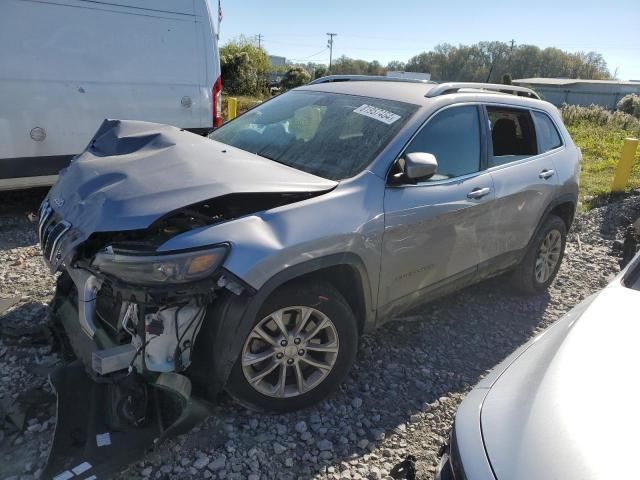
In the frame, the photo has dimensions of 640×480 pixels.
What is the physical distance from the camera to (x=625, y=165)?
8.63m

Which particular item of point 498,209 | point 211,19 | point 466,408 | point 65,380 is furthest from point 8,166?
point 466,408

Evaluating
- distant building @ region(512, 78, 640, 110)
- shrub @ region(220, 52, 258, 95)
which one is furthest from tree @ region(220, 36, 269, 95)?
distant building @ region(512, 78, 640, 110)

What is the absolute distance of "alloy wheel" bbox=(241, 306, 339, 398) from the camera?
2582 mm

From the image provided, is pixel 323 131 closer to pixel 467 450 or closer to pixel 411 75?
pixel 467 450

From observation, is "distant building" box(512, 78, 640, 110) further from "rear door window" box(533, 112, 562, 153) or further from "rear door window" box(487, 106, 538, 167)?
"rear door window" box(487, 106, 538, 167)

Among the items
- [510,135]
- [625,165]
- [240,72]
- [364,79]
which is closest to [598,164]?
[625,165]

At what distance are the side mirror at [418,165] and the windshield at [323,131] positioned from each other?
8.5 inches

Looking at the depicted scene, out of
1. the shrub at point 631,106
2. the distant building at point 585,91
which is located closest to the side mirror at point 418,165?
the shrub at point 631,106

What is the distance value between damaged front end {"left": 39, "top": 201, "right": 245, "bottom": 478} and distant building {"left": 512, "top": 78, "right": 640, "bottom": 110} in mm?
52464

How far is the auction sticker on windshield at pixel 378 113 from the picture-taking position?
3.20m

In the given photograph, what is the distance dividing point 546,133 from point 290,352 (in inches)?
120

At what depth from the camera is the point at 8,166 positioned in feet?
16.2

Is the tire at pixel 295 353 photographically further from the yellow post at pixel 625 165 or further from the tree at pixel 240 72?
the tree at pixel 240 72

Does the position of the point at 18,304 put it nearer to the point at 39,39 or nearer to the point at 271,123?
the point at 271,123
